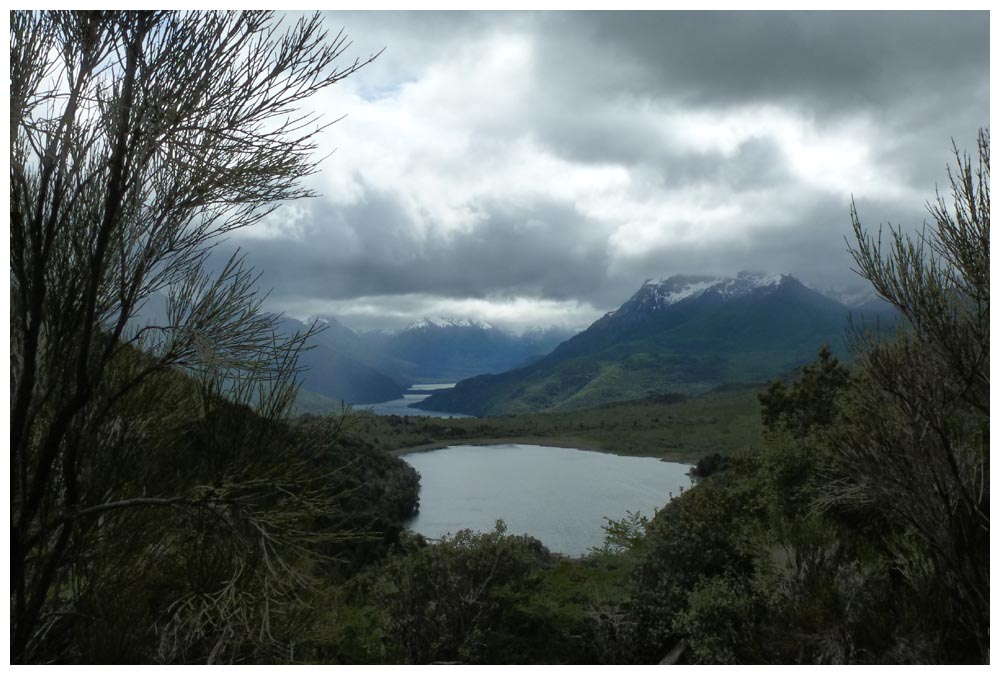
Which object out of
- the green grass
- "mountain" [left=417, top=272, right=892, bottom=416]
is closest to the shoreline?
the green grass

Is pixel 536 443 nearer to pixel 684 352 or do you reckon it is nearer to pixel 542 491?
pixel 542 491

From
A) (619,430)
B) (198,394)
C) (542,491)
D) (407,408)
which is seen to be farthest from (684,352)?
(198,394)

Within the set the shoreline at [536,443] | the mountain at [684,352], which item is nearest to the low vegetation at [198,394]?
the shoreline at [536,443]

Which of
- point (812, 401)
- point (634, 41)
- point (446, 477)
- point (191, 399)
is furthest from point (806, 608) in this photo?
point (446, 477)

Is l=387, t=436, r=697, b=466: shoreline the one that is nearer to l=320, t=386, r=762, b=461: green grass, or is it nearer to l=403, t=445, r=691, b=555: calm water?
l=320, t=386, r=762, b=461: green grass

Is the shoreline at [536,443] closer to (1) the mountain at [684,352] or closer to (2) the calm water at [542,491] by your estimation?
(2) the calm water at [542,491]

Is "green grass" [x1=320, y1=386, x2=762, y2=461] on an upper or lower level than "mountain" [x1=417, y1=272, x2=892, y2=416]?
Answer: lower
